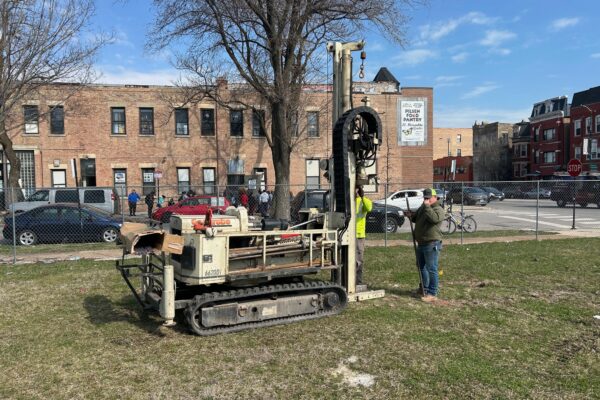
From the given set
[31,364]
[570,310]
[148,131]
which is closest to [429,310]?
[570,310]

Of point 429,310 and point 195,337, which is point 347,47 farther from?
point 195,337

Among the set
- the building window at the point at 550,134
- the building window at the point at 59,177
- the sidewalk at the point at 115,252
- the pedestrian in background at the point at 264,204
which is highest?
the building window at the point at 550,134

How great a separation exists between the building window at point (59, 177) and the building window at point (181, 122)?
7.68 meters

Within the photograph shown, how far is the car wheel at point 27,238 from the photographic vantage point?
14.5 meters

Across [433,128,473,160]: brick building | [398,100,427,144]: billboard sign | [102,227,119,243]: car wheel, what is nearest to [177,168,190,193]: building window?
[398,100,427,144]: billboard sign

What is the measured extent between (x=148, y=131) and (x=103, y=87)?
390 cm

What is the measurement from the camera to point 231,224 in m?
5.95

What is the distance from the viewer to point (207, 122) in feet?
106

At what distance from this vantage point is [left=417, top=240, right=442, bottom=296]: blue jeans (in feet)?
24.3

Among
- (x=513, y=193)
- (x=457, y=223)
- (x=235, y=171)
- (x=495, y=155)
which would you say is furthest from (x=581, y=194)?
(x=495, y=155)

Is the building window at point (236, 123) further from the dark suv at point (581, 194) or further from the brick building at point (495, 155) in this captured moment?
the brick building at point (495, 155)

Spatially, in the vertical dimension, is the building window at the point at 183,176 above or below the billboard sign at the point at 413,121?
below

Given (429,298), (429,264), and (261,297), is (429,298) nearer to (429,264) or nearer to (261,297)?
(429,264)

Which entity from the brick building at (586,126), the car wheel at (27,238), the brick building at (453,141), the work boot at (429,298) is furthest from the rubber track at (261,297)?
the brick building at (453,141)
